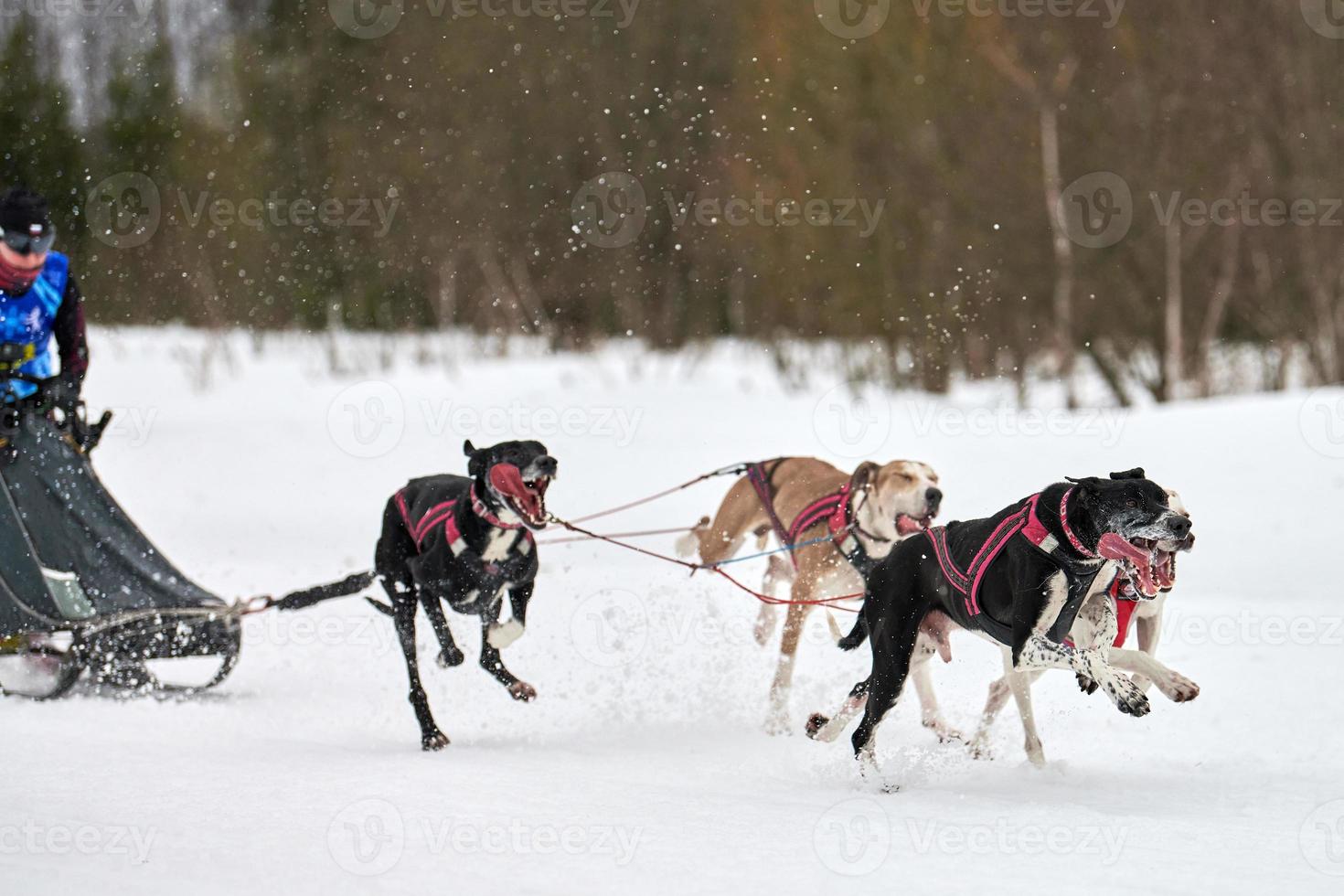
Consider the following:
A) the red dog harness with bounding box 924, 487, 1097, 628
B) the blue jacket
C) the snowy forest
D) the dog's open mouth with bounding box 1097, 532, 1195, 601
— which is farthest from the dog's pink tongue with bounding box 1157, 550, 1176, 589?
the snowy forest

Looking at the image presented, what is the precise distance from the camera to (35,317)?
19.3 ft

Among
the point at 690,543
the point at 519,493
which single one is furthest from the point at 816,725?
the point at 690,543

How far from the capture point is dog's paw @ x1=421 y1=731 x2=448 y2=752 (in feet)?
16.8

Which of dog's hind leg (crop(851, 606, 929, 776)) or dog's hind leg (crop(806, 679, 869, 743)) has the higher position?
dog's hind leg (crop(851, 606, 929, 776))

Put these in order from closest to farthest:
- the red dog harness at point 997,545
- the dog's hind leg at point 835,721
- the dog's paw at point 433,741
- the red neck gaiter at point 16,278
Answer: the red dog harness at point 997,545
the dog's hind leg at point 835,721
the dog's paw at point 433,741
the red neck gaiter at point 16,278

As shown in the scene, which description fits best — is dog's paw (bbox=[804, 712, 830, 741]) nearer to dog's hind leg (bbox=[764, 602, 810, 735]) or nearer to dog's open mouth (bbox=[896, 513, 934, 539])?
dog's hind leg (bbox=[764, 602, 810, 735])

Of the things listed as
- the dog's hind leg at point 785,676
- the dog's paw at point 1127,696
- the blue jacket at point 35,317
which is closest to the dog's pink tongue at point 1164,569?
the dog's paw at point 1127,696

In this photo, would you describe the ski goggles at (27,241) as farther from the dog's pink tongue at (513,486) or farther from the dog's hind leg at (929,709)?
the dog's hind leg at (929,709)

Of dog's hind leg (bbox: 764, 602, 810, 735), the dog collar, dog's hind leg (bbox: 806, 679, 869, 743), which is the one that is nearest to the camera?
dog's hind leg (bbox: 806, 679, 869, 743)

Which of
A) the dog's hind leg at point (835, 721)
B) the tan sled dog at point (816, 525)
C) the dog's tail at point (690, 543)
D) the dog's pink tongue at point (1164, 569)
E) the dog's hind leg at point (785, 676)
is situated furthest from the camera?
the dog's tail at point (690, 543)

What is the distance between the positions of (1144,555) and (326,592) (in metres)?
3.36

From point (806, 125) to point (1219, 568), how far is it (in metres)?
10.8

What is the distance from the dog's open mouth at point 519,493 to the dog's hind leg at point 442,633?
0.54 metres

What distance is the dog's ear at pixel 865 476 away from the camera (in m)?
5.62
